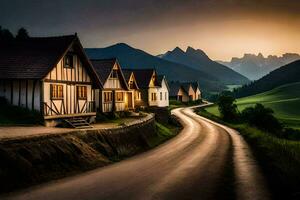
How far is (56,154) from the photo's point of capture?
20.7m

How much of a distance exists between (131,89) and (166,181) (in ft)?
152

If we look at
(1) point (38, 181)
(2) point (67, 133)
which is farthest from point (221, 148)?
(1) point (38, 181)

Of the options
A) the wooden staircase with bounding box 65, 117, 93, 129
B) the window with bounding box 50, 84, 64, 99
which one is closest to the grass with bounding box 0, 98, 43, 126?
the window with bounding box 50, 84, 64, 99

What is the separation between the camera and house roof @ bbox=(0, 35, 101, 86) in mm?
32375

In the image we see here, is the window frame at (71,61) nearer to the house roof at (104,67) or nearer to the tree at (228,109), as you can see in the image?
the house roof at (104,67)

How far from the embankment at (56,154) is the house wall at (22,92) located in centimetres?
762

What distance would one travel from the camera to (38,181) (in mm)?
17688

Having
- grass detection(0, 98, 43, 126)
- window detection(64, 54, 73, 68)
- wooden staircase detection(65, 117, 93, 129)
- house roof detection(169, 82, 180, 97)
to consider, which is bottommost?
wooden staircase detection(65, 117, 93, 129)

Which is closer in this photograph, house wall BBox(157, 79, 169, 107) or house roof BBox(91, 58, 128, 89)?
house roof BBox(91, 58, 128, 89)

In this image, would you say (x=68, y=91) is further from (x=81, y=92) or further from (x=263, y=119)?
(x=263, y=119)

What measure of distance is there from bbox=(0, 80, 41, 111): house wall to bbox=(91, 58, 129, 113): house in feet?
48.0

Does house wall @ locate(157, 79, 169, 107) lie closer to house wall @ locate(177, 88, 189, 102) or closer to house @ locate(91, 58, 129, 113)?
house @ locate(91, 58, 129, 113)

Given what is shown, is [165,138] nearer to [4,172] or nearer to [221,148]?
[221,148]

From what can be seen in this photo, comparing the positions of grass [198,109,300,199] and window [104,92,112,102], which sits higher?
window [104,92,112,102]
